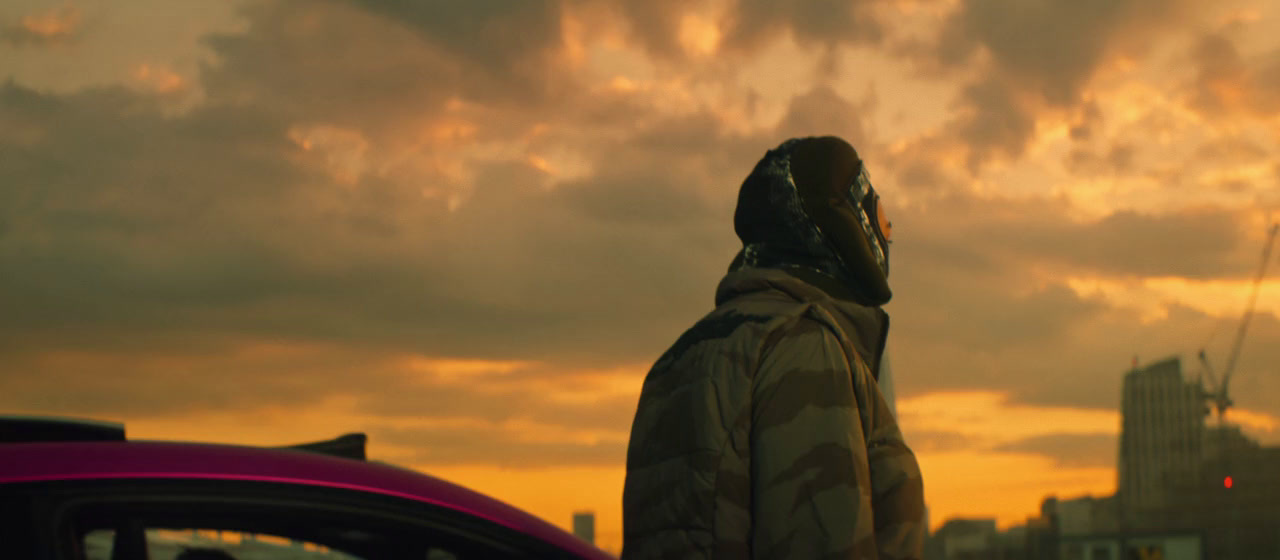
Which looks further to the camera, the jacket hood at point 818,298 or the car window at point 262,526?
the car window at point 262,526

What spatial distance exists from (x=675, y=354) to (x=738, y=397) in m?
0.27

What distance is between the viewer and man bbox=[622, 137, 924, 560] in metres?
2.15

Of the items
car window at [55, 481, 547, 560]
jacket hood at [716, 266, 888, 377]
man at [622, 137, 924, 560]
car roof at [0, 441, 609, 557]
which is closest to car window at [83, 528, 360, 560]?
car window at [55, 481, 547, 560]

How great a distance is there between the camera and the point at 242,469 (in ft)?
8.94

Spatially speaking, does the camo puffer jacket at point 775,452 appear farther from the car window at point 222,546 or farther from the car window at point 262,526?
the car window at point 222,546

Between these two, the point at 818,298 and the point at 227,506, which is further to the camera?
the point at 227,506

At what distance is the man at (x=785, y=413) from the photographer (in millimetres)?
2146

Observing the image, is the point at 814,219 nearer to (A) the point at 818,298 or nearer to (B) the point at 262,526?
(A) the point at 818,298

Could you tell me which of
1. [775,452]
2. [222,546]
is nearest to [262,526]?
[222,546]

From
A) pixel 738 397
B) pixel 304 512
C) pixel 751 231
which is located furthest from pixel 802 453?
pixel 304 512

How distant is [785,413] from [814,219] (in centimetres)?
51

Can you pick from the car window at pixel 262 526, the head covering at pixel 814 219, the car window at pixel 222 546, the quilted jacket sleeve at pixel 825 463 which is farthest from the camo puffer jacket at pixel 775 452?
the car window at pixel 222 546

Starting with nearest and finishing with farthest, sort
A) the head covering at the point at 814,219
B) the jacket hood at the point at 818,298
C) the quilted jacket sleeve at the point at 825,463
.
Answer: the quilted jacket sleeve at the point at 825,463
the jacket hood at the point at 818,298
the head covering at the point at 814,219

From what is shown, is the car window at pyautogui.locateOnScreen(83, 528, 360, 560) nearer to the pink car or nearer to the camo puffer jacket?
the pink car
